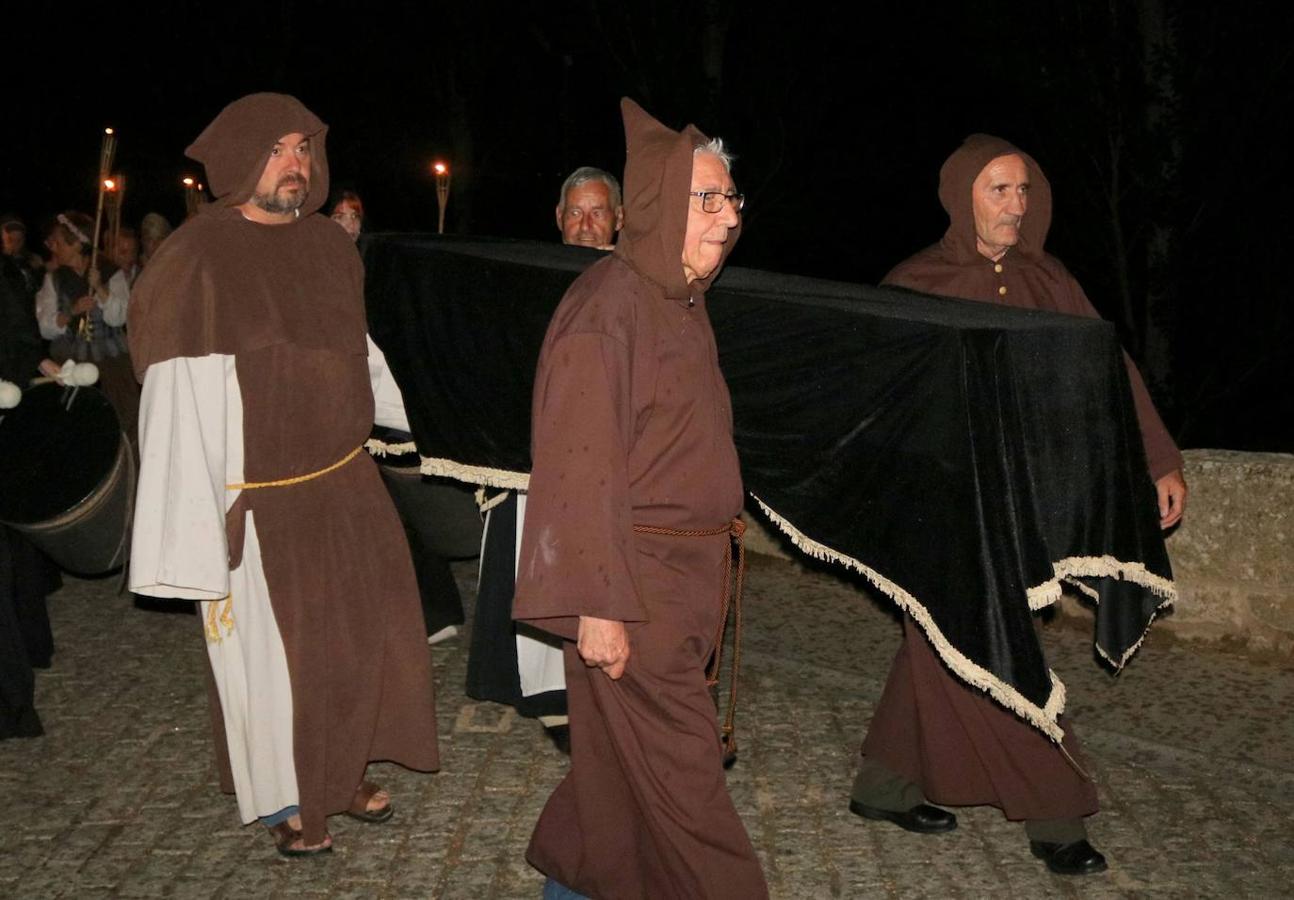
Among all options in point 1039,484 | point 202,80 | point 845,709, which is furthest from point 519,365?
point 202,80

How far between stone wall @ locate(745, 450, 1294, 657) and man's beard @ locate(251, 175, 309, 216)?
3.78 metres

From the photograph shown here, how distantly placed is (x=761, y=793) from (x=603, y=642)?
1.78 m

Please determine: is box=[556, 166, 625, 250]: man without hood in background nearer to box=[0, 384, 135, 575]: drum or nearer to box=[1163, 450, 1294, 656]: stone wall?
box=[0, 384, 135, 575]: drum

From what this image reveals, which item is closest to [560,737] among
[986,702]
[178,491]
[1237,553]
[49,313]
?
[986,702]

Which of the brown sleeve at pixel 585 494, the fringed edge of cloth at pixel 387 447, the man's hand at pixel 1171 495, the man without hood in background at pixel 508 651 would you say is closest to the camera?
the brown sleeve at pixel 585 494

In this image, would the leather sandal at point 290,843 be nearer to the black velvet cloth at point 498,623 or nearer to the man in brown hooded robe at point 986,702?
the black velvet cloth at point 498,623

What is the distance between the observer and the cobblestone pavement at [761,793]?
4.73 metres

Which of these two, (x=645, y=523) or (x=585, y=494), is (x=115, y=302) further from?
(x=585, y=494)

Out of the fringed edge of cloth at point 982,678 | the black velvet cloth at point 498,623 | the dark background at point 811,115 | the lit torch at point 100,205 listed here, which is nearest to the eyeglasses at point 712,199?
the fringed edge of cloth at point 982,678

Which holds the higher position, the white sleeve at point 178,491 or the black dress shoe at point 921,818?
the white sleeve at point 178,491

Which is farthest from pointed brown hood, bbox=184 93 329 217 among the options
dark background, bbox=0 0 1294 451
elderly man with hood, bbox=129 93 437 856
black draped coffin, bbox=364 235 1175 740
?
dark background, bbox=0 0 1294 451

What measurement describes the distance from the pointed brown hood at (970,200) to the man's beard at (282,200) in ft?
6.30

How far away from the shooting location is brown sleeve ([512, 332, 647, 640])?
3725mm

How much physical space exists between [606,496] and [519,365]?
1.34 metres
